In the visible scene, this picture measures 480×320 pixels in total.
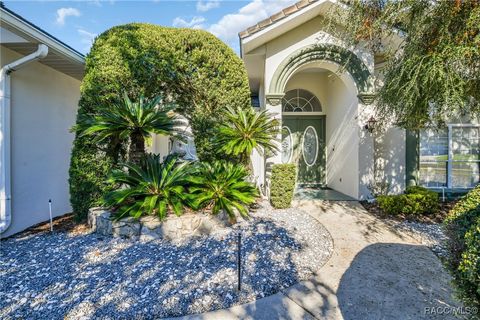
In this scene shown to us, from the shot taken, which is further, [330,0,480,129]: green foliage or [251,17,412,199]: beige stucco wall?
[251,17,412,199]: beige stucco wall

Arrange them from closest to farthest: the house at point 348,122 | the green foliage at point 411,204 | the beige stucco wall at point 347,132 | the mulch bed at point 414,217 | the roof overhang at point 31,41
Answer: the roof overhang at point 31,41
the mulch bed at point 414,217
the green foliage at point 411,204
the house at point 348,122
the beige stucco wall at point 347,132

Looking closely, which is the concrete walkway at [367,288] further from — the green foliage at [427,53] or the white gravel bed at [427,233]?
the green foliage at [427,53]

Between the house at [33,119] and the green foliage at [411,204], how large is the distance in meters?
8.09

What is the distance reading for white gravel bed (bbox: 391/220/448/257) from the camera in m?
4.21

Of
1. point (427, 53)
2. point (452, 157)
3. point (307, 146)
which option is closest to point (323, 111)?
point (307, 146)

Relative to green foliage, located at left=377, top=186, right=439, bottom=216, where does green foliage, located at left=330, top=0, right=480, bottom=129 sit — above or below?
above

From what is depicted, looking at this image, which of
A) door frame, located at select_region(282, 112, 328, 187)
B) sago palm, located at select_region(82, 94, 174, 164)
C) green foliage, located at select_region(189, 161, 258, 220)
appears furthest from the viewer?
door frame, located at select_region(282, 112, 328, 187)

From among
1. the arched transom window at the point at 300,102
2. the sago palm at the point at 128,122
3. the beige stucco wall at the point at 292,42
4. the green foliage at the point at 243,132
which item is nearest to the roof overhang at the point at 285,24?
the beige stucco wall at the point at 292,42

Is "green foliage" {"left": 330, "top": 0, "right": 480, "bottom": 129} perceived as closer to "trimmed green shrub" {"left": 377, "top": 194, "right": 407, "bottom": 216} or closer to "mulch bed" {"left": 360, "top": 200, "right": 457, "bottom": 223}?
"trimmed green shrub" {"left": 377, "top": 194, "right": 407, "bottom": 216}

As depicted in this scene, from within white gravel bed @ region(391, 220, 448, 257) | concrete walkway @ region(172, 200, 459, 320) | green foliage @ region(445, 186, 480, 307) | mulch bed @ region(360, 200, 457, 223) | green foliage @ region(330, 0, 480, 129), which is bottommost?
concrete walkway @ region(172, 200, 459, 320)

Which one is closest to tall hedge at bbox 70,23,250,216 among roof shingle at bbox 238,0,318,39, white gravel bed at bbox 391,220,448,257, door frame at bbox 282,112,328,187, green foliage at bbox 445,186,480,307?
roof shingle at bbox 238,0,318,39

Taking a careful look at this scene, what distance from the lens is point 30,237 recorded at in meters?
4.78

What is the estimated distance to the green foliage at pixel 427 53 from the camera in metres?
3.81

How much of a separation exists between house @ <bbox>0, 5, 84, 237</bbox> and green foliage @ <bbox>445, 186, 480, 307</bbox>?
21.5 feet
